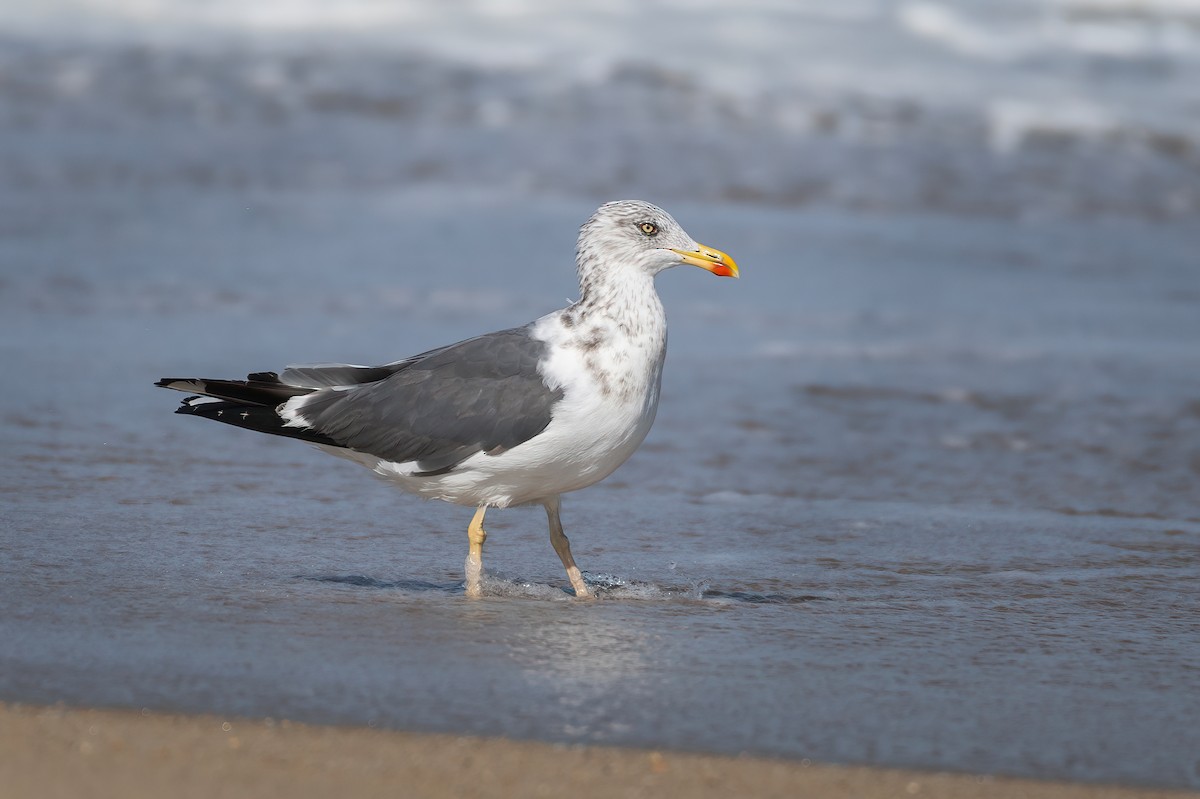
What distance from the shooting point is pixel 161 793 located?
10.3 ft

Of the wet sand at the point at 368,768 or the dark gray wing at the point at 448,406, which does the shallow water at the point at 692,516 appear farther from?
the dark gray wing at the point at 448,406

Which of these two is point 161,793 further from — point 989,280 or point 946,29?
point 946,29

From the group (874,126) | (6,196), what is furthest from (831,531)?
(874,126)

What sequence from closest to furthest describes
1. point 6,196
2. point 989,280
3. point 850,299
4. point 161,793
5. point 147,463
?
point 161,793 < point 147,463 < point 850,299 < point 989,280 < point 6,196

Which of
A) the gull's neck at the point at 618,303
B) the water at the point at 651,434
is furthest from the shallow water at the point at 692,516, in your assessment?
the gull's neck at the point at 618,303

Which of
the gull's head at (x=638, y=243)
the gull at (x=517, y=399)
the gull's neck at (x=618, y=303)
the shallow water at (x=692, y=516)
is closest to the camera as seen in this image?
the shallow water at (x=692, y=516)

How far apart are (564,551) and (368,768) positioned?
1.72m

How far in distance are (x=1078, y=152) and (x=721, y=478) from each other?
29.1 ft

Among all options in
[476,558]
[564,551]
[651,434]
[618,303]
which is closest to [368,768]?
[476,558]

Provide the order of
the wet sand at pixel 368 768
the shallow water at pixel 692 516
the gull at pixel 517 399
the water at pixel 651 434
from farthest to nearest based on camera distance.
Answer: the gull at pixel 517 399 → the water at pixel 651 434 → the shallow water at pixel 692 516 → the wet sand at pixel 368 768

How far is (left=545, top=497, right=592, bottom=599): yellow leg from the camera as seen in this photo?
4.91 metres

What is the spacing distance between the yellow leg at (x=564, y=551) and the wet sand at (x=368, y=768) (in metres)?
1.43

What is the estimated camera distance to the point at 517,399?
487 centimetres

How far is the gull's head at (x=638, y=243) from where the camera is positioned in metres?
5.17
